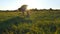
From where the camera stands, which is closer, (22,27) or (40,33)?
(40,33)

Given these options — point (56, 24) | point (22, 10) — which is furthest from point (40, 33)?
point (22, 10)

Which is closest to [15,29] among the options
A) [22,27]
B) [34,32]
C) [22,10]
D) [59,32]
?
[22,27]

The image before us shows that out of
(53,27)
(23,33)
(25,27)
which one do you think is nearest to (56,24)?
(53,27)

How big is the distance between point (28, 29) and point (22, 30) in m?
0.41

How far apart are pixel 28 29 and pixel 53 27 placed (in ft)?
5.78

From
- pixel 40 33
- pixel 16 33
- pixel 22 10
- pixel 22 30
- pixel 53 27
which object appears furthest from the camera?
pixel 22 10

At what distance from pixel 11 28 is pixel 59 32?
3.32 m

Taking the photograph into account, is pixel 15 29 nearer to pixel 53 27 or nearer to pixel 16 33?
pixel 16 33

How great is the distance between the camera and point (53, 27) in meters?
13.8

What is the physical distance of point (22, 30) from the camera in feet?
41.4

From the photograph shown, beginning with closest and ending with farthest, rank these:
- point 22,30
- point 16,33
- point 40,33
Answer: point 40,33
point 16,33
point 22,30

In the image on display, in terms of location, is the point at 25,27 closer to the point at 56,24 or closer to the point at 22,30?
the point at 22,30

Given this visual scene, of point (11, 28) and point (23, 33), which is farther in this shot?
point (11, 28)

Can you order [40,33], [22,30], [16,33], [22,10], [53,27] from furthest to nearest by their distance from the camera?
[22,10] → [53,27] → [22,30] → [16,33] → [40,33]
